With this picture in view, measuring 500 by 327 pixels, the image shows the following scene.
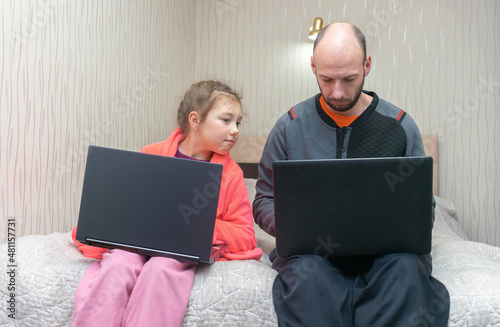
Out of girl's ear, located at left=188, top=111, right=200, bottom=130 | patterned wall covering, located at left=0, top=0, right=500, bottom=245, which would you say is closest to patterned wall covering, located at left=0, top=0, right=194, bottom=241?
patterned wall covering, located at left=0, top=0, right=500, bottom=245

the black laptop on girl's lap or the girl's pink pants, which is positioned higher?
the black laptop on girl's lap

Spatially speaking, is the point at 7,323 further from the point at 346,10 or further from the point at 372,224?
the point at 346,10

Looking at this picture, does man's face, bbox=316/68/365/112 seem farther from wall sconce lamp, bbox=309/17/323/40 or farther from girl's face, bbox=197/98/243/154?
wall sconce lamp, bbox=309/17/323/40

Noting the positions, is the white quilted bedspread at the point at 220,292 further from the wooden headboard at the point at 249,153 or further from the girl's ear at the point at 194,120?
the wooden headboard at the point at 249,153

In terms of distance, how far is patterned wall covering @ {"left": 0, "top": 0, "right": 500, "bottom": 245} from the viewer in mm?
1451

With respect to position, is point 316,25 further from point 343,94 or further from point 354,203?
point 354,203

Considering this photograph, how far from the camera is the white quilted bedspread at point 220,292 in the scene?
93cm

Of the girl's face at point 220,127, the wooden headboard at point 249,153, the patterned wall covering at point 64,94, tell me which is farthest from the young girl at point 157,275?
the wooden headboard at point 249,153

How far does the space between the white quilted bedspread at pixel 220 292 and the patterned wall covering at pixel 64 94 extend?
1.26 ft

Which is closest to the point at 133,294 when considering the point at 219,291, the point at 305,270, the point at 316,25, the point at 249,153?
the point at 219,291

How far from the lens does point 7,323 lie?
1051mm

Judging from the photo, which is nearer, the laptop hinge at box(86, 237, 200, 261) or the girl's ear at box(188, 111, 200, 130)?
the laptop hinge at box(86, 237, 200, 261)

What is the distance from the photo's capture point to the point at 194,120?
1.47 m

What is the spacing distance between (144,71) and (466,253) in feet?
5.60
